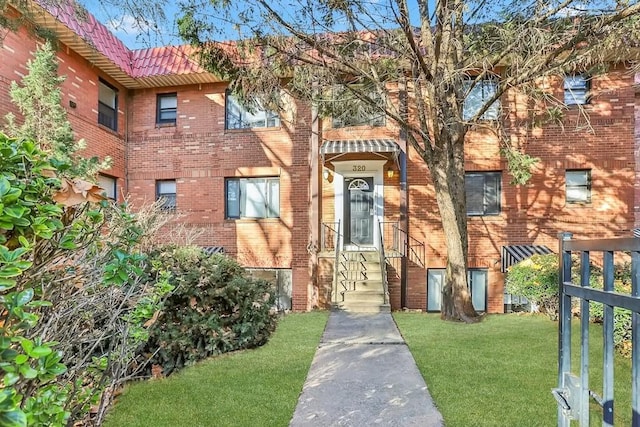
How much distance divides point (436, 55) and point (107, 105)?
9.88 meters

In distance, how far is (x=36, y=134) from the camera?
8.19 meters

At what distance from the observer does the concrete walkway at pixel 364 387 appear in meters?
3.61

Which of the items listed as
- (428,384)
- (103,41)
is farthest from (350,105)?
(103,41)

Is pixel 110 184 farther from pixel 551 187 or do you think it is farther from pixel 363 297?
pixel 551 187

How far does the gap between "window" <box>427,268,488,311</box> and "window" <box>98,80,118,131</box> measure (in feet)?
34.9

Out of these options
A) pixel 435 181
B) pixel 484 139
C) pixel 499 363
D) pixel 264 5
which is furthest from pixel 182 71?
pixel 499 363

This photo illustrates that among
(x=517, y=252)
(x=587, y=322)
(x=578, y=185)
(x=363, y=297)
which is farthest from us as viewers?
(x=578, y=185)

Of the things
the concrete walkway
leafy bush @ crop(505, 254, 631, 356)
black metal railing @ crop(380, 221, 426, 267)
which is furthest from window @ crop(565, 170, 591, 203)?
the concrete walkway

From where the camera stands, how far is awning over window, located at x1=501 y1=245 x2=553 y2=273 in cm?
1019

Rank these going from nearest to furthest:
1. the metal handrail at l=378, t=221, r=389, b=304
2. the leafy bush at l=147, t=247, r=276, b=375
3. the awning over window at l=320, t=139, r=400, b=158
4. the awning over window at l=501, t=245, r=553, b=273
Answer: the leafy bush at l=147, t=247, r=276, b=375
the metal handrail at l=378, t=221, r=389, b=304
the awning over window at l=320, t=139, r=400, b=158
the awning over window at l=501, t=245, r=553, b=273

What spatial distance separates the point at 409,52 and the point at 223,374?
20.3ft

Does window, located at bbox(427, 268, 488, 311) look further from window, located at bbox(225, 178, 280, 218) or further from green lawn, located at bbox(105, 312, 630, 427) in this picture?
window, located at bbox(225, 178, 280, 218)

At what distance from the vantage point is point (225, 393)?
4184 mm

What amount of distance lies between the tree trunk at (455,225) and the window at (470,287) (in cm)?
291
